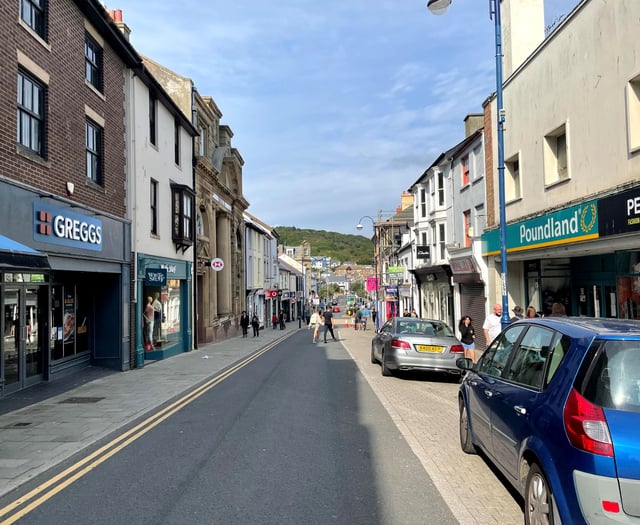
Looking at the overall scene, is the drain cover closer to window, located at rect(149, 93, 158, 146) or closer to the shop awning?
the shop awning

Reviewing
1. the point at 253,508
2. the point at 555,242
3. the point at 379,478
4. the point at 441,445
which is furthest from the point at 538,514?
the point at 555,242

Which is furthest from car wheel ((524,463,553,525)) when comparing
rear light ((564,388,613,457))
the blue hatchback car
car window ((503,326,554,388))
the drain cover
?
the drain cover

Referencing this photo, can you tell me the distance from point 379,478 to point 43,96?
33.4 ft

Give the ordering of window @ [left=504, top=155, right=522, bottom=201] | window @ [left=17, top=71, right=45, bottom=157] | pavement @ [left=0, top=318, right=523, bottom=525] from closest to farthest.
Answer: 1. pavement @ [left=0, top=318, right=523, bottom=525]
2. window @ [left=17, top=71, right=45, bottom=157]
3. window @ [left=504, top=155, right=522, bottom=201]

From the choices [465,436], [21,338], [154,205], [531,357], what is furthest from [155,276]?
[531,357]

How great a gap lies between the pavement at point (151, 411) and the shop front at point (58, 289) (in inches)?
21.0

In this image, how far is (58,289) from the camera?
12539 millimetres

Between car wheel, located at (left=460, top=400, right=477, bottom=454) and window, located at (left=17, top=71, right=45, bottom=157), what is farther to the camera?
window, located at (left=17, top=71, right=45, bottom=157)

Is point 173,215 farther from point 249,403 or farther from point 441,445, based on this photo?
point 441,445

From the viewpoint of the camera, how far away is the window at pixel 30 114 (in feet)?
33.1

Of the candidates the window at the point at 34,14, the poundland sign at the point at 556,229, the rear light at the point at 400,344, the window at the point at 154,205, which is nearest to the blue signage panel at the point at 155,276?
the window at the point at 154,205

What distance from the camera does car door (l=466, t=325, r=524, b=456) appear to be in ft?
16.7

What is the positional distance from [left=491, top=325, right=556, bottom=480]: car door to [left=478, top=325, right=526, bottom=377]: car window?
0.17 meters

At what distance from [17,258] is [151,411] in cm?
341
